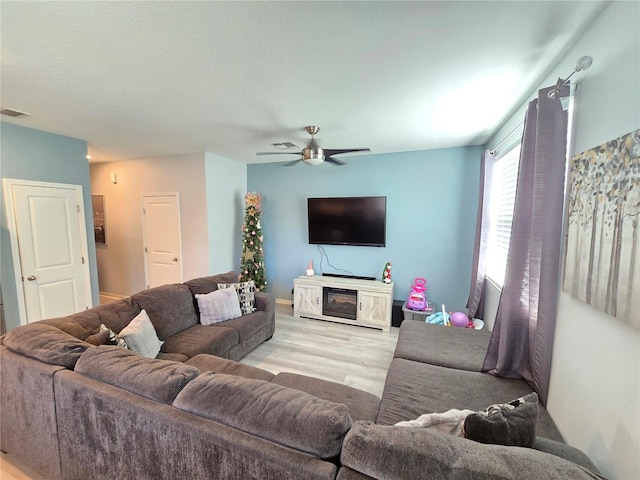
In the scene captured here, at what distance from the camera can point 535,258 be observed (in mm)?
1638

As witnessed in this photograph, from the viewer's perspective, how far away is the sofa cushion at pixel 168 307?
2375 millimetres

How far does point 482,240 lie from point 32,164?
214 inches

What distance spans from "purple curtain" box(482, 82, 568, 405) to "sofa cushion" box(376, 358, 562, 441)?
139mm

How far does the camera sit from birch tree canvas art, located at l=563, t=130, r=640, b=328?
0.99m

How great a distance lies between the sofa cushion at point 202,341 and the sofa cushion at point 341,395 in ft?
2.84

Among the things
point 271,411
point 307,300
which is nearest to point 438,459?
point 271,411

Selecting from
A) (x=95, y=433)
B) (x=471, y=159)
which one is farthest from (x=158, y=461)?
(x=471, y=159)

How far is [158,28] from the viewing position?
139 cm

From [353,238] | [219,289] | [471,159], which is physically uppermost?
[471,159]

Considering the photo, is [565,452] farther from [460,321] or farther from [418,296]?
[418,296]

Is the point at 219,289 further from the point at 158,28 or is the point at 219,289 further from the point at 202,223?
the point at 158,28

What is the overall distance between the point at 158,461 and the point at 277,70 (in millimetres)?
2265

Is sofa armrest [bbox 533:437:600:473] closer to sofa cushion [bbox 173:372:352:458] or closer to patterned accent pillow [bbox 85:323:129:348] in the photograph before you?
sofa cushion [bbox 173:372:352:458]

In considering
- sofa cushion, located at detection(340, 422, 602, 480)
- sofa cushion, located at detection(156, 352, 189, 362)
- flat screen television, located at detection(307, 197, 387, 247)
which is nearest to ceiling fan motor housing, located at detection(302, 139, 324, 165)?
flat screen television, located at detection(307, 197, 387, 247)
